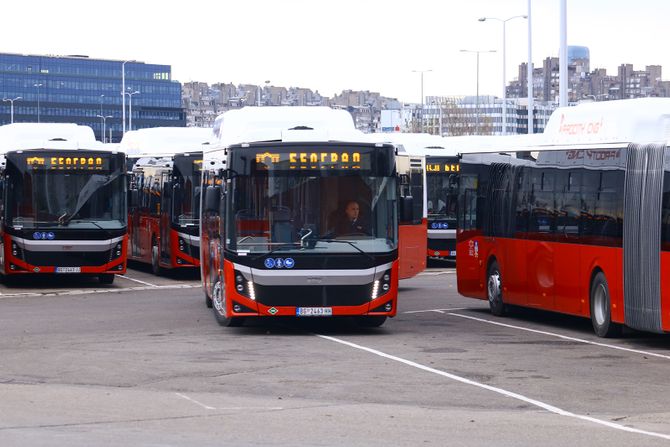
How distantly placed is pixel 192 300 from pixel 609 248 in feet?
33.9

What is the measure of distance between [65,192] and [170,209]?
410 cm

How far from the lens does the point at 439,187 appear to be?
41.7 metres

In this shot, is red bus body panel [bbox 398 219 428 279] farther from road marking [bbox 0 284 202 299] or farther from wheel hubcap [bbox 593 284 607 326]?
wheel hubcap [bbox 593 284 607 326]

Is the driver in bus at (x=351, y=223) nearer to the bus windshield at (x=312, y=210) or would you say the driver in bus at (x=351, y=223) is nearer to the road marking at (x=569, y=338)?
the bus windshield at (x=312, y=210)

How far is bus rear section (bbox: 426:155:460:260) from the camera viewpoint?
4134cm

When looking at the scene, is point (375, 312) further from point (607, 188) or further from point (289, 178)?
point (607, 188)

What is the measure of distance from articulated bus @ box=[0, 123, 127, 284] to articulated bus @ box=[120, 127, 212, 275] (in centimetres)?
73

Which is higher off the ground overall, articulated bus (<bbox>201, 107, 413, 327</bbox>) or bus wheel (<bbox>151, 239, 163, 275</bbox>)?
articulated bus (<bbox>201, 107, 413, 327</bbox>)

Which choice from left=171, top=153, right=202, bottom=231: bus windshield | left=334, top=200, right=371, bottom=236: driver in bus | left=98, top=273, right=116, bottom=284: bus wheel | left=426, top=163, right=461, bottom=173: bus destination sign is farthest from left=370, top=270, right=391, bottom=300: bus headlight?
left=426, top=163, right=461, bottom=173: bus destination sign

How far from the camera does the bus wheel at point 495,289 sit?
997 inches

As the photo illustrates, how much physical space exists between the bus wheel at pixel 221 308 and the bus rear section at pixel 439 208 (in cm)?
1890

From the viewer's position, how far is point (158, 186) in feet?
122

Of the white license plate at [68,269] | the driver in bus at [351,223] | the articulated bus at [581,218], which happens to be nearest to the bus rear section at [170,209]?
the white license plate at [68,269]

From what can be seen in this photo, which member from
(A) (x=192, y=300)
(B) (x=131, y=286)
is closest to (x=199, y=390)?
(A) (x=192, y=300)
